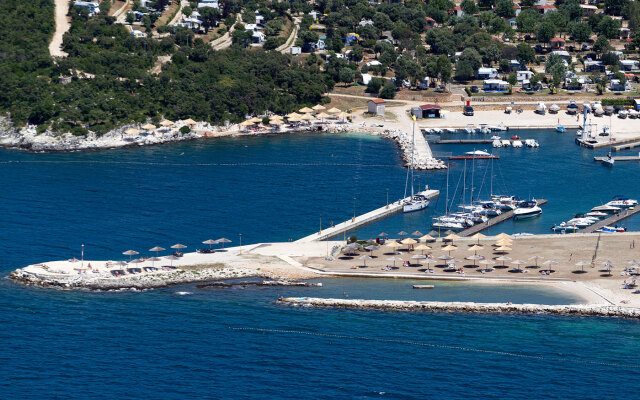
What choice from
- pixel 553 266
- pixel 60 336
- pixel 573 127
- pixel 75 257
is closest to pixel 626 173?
pixel 573 127

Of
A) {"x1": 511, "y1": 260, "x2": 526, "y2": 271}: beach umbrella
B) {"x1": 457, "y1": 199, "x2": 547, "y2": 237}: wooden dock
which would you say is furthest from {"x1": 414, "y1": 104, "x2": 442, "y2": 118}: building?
{"x1": 511, "y1": 260, "x2": 526, "y2": 271}: beach umbrella

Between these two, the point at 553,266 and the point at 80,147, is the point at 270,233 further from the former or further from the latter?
the point at 80,147

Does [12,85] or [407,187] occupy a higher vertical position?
[12,85]

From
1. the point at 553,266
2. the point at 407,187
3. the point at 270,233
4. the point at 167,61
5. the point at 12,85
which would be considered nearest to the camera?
the point at 553,266

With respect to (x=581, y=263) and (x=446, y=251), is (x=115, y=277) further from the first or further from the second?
(x=581, y=263)

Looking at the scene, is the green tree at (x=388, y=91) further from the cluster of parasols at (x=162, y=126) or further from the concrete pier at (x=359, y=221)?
the concrete pier at (x=359, y=221)

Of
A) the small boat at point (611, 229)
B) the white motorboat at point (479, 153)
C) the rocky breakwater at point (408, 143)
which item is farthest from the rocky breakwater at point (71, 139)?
the small boat at point (611, 229)

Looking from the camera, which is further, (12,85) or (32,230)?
(12,85)
